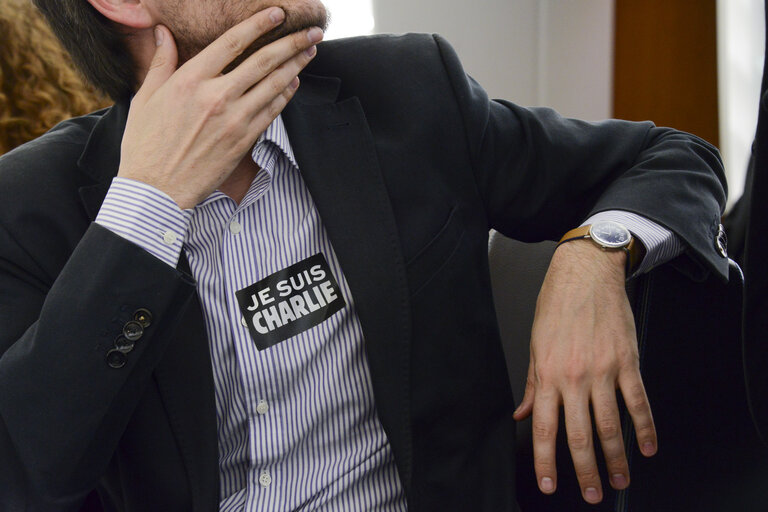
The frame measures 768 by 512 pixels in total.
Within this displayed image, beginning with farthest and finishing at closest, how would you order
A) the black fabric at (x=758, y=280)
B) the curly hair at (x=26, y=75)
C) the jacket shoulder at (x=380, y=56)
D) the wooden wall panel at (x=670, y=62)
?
the wooden wall panel at (x=670, y=62)
the curly hair at (x=26, y=75)
the jacket shoulder at (x=380, y=56)
the black fabric at (x=758, y=280)

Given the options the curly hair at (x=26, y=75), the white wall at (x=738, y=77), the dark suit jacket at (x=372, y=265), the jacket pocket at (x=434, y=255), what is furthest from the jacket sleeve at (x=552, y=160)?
the white wall at (x=738, y=77)

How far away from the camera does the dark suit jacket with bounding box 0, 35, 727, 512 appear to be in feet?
2.74

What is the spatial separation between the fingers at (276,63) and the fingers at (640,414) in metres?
0.60

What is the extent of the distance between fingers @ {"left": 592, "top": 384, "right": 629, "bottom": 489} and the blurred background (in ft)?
9.89

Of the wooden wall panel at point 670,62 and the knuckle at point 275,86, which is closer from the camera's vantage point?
the knuckle at point 275,86

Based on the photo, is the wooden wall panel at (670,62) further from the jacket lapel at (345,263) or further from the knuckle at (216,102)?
the knuckle at (216,102)

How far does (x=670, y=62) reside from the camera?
4.02 metres

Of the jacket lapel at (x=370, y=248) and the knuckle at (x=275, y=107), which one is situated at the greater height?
the knuckle at (x=275, y=107)

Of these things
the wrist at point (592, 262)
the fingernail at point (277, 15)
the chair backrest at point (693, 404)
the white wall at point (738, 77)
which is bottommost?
the white wall at point (738, 77)

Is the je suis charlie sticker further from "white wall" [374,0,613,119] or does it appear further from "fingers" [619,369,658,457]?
"white wall" [374,0,613,119]

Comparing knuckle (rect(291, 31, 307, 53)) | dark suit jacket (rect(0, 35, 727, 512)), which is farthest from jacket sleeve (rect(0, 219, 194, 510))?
knuckle (rect(291, 31, 307, 53))

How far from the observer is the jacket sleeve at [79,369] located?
82cm

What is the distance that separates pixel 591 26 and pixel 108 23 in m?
3.77

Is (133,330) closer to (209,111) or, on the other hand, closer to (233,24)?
(209,111)
